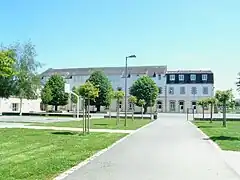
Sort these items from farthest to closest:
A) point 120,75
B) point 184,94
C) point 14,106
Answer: point 120,75 < point 184,94 < point 14,106

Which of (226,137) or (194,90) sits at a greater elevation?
(194,90)

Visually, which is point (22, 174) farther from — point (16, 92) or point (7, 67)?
point (16, 92)

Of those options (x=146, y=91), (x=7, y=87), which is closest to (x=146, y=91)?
(x=146, y=91)

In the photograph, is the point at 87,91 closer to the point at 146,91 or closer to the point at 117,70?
the point at 146,91

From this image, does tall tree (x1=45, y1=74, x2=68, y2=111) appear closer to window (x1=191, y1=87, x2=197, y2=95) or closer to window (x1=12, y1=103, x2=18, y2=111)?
window (x1=12, y1=103, x2=18, y2=111)

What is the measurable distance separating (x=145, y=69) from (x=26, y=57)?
149 ft

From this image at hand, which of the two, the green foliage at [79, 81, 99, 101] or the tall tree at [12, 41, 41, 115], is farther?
the tall tree at [12, 41, 41, 115]

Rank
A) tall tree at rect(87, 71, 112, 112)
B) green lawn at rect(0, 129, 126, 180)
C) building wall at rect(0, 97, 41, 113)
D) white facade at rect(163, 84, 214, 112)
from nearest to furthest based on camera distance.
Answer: green lawn at rect(0, 129, 126, 180) → building wall at rect(0, 97, 41, 113) → tall tree at rect(87, 71, 112, 112) → white facade at rect(163, 84, 214, 112)

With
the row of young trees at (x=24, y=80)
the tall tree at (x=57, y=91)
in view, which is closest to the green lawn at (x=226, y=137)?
the row of young trees at (x=24, y=80)

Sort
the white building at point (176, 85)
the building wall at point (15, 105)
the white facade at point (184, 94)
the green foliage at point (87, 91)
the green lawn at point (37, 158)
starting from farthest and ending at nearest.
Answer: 1. the white building at point (176, 85)
2. the white facade at point (184, 94)
3. the building wall at point (15, 105)
4. the green foliage at point (87, 91)
5. the green lawn at point (37, 158)

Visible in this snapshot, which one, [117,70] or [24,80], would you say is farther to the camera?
[117,70]

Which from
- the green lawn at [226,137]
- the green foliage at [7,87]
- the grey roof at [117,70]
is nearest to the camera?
the green lawn at [226,137]

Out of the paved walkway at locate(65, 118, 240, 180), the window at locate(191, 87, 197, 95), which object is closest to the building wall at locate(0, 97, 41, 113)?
the window at locate(191, 87, 197, 95)

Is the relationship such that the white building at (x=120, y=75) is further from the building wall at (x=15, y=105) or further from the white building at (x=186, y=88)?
the building wall at (x=15, y=105)
